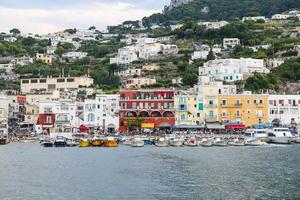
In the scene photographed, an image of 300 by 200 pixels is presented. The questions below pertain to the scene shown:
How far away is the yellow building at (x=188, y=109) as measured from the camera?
303ft

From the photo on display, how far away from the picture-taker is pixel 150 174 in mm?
48094

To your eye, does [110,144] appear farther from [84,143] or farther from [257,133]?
[257,133]

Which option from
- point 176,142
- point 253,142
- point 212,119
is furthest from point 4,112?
point 253,142

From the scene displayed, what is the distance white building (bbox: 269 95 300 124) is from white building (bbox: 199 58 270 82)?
14.5 meters

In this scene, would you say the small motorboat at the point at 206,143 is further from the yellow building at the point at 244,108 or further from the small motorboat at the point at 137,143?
the yellow building at the point at 244,108

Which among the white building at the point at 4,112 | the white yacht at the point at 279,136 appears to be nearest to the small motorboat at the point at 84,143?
the white yacht at the point at 279,136

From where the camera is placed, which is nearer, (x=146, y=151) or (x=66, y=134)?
(x=146, y=151)

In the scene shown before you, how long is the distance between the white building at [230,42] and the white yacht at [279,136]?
55851 mm

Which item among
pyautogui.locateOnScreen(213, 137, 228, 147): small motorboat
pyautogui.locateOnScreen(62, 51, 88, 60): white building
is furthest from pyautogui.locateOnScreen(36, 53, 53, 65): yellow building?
pyautogui.locateOnScreen(213, 137, 228, 147): small motorboat

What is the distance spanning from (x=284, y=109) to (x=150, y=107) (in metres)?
17.1

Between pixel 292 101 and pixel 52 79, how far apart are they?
1505 inches

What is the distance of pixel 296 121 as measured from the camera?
3671 inches

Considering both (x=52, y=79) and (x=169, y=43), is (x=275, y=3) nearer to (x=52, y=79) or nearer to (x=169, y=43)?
(x=169, y=43)

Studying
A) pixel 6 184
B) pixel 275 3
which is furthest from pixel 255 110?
pixel 275 3
